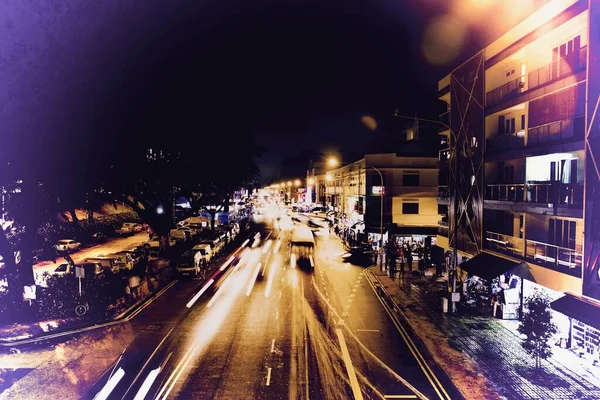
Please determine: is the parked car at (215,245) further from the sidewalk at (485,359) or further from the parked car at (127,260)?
the sidewalk at (485,359)

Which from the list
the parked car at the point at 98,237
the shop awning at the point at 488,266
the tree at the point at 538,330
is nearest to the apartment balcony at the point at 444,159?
the shop awning at the point at 488,266

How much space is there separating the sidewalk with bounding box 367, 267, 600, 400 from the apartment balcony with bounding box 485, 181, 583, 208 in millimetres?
5634

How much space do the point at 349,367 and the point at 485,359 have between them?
4.92 meters

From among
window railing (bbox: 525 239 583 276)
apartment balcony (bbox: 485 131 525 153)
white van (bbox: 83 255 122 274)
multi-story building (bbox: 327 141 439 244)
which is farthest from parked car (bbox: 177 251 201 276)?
multi-story building (bbox: 327 141 439 244)

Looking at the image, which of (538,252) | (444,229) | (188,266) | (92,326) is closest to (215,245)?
(188,266)

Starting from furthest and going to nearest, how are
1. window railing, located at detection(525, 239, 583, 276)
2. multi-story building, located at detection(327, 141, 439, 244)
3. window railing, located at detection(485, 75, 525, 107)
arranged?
multi-story building, located at detection(327, 141, 439, 244) < window railing, located at detection(485, 75, 525, 107) < window railing, located at detection(525, 239, 583, 276)

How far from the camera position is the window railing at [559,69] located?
1612 centimetres

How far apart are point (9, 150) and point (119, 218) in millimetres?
43394

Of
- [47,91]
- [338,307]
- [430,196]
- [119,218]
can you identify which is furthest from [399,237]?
[119,218]

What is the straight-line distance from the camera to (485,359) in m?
15.1

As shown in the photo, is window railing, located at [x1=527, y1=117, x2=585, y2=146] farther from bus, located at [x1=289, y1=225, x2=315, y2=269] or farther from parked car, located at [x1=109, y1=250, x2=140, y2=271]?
parked car, located at [x1=109, y1=250, x2=140, y2=271]

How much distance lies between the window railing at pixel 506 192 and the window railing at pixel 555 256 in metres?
2.21

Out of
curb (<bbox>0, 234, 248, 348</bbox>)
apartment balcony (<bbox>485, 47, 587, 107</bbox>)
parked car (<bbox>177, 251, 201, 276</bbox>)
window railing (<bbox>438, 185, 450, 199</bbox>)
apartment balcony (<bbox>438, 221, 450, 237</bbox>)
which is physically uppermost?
apartment balcony (<bbox>485, 47, 587, 107</bbox>)

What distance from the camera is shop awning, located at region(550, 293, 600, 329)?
1374 centimetres
